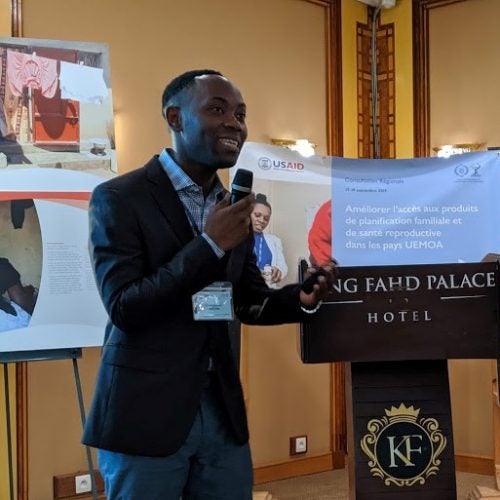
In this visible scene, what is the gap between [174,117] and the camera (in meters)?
1.28

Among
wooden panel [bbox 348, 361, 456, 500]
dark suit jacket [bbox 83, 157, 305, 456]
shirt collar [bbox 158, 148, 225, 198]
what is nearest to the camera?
dark suit jacket [bbox 83, 157, 305, 456]

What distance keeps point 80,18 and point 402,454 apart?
8.10 feet

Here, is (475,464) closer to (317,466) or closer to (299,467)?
(317,466)

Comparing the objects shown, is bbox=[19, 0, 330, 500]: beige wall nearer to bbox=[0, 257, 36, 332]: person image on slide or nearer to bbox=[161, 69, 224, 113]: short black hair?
bbox=[0, 257, 36, 332]: person image on slide

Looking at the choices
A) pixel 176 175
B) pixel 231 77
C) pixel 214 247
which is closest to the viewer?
pixel 214 247

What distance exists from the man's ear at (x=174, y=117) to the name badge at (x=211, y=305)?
305mm

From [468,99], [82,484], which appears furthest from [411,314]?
[468,99]

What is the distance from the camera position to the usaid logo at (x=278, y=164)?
11.2 ft

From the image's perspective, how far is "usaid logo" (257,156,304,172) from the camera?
11.2 ft

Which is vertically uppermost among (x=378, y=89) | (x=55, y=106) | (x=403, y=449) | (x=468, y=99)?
(x=378, y=89)

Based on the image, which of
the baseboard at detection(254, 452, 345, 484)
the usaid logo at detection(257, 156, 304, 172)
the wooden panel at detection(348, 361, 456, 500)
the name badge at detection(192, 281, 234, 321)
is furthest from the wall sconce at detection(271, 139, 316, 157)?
the name badge at detection(192, 281, 234, 321)

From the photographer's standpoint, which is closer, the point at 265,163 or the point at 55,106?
the point at 55,106

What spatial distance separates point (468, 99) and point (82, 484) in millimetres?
2896

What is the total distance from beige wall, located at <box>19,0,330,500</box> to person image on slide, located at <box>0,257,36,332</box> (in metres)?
0.65
